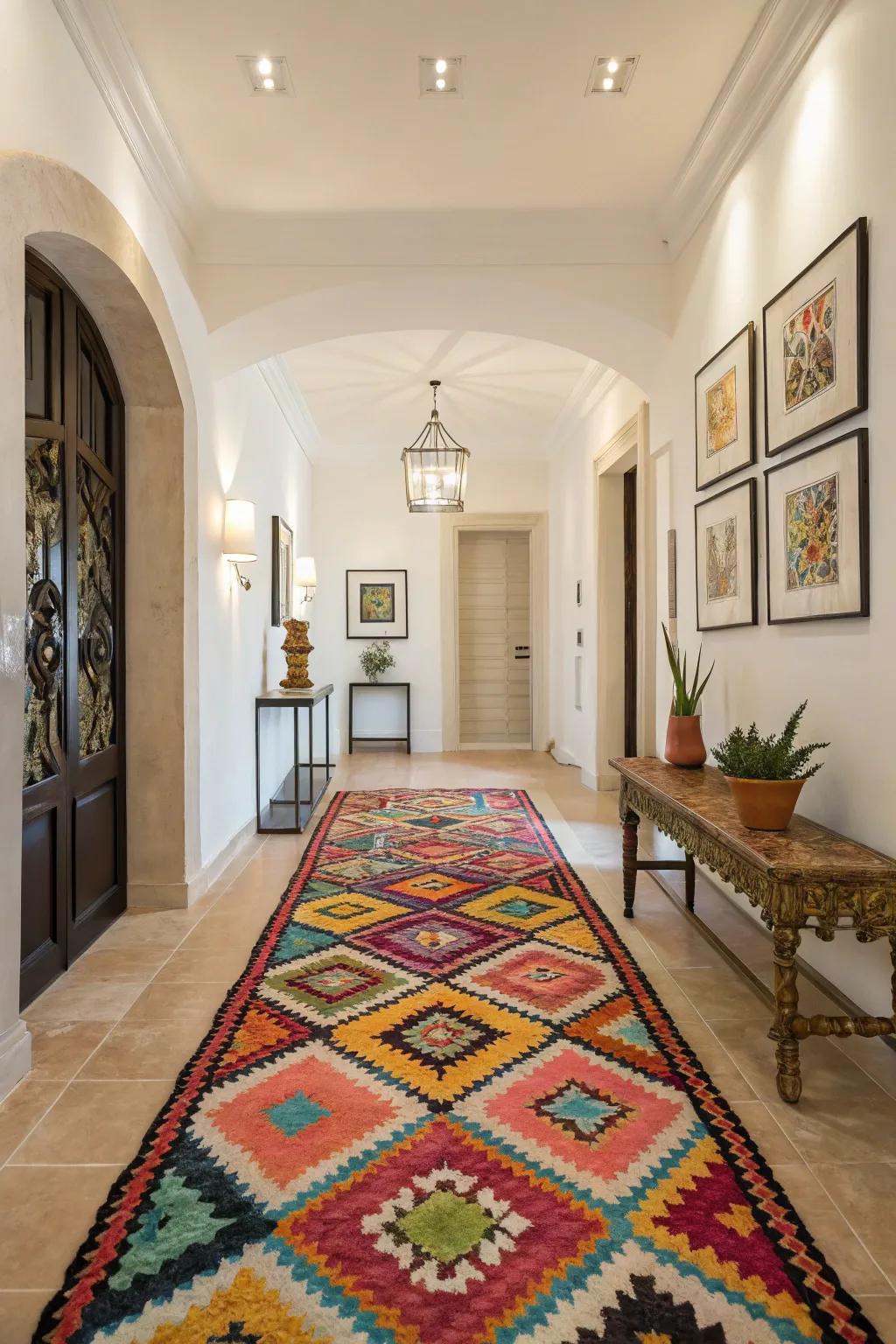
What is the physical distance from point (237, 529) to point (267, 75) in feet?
6.47

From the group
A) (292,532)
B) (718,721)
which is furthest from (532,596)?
(718,721)

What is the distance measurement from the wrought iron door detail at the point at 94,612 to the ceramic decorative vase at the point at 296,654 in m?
2.25

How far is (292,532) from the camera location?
708 cm

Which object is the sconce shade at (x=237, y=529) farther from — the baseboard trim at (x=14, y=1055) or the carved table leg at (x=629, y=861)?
the baseboard trim at (x=14, y=1055)

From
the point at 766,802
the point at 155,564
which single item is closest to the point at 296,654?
the point at 155,564

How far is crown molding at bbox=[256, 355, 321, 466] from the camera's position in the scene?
18.5ft

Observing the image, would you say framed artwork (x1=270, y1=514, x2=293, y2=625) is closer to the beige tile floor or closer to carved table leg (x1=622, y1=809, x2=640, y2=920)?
the beige tile floor

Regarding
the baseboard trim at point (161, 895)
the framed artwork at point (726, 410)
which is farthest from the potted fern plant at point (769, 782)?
the baseboard trim at point (161, 895)

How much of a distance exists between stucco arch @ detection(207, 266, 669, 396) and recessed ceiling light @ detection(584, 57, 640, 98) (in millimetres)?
1001

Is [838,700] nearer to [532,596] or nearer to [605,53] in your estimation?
[605,53]

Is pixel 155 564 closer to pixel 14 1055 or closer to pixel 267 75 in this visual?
pixel 267 75

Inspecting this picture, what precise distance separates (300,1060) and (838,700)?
5.81 feet

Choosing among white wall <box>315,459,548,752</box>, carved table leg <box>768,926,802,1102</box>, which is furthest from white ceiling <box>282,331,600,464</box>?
carved table leg <box>768,926,802,1102</box>

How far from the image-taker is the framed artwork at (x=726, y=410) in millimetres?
3066
